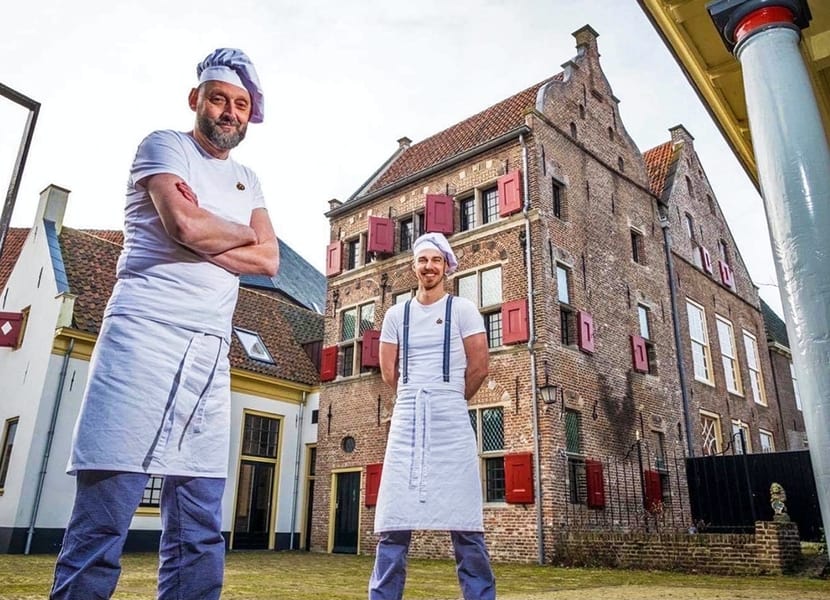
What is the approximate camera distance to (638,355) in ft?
46.9

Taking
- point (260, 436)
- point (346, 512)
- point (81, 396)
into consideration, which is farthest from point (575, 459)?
point (81, 396)

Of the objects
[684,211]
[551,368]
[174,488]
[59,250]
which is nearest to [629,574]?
[551,368]

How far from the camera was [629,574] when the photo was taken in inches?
341

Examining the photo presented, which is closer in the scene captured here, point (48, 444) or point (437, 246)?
point (437, 246)

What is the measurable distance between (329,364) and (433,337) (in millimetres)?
13388

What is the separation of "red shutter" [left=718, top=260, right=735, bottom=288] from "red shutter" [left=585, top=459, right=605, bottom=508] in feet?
32.0

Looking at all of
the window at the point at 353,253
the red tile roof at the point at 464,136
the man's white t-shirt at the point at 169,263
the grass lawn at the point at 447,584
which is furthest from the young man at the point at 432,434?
the window at the point at 353,253

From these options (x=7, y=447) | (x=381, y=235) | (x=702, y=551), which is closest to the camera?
(x=702, y=551)

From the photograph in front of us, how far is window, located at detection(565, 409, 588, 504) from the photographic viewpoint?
39.0ft

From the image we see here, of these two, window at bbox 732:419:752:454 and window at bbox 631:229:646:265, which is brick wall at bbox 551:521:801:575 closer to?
window at bbox 631:229:646:265

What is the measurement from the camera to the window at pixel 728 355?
17.7 m

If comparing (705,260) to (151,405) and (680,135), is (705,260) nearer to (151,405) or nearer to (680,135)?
(680,135)

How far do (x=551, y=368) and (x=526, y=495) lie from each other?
245 centimetres

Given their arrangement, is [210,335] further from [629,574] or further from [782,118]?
[629,574]
